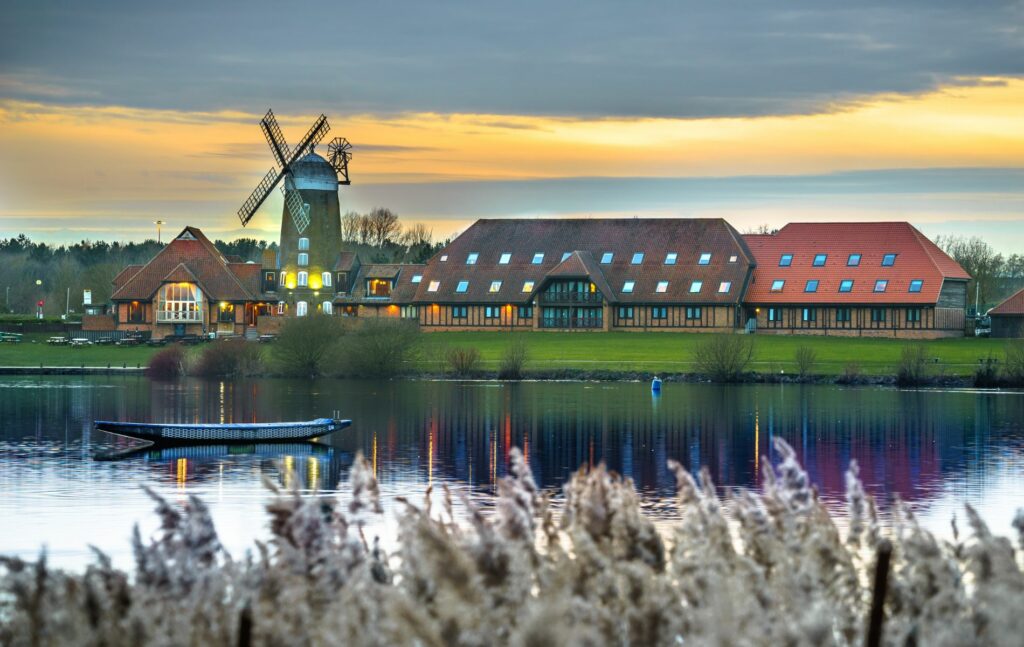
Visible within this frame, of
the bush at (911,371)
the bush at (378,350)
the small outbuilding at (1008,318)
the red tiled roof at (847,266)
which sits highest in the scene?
the red tiled roof at (847,266)

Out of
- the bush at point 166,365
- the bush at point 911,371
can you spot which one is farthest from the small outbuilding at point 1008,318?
the bush at point 166,365

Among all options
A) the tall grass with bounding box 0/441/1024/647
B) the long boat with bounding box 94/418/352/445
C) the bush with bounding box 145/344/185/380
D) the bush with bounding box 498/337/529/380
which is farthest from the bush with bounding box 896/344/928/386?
the tall grass with bounding box 0/441/1024/647

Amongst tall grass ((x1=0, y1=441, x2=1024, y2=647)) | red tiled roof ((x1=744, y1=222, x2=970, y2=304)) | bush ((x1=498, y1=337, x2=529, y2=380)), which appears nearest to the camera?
tall grass ((x1=0, y1=441, x2=1024, y2=647))

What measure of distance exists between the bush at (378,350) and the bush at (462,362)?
206 cm

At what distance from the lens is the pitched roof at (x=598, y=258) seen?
315 ft

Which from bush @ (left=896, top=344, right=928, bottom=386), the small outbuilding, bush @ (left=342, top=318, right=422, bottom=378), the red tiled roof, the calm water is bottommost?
the calm water

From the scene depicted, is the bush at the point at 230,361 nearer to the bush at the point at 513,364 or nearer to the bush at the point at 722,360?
the bush at the point at 513,364

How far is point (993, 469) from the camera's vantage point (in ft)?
127

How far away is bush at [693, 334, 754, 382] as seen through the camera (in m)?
73.0

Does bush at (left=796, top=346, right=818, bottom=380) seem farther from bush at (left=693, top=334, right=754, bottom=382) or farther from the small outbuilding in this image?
the small outbuilding

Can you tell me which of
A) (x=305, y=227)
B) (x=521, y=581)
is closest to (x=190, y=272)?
(x=305, y=227)

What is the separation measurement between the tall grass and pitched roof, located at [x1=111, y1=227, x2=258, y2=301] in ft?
299

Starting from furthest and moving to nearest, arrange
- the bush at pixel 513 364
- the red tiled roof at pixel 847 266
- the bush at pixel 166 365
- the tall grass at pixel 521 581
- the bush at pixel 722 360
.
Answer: the red tiled roof at pixel 847 266
the bush at pixel 166 365
the bush at pixel 513 364
the bush at pixel 722 360
the tall grass at pixel 521 581

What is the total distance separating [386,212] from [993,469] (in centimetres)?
12124
